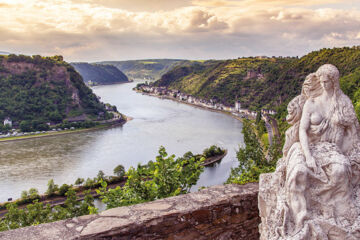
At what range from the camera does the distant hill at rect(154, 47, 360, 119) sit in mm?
37463

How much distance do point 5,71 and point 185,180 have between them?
63.1 metres

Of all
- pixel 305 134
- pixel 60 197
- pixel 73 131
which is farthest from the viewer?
pixel 73 131

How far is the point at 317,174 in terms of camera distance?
2.22 meters

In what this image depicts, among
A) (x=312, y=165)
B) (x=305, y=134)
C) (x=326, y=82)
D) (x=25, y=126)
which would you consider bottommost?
(x=25, y=126)

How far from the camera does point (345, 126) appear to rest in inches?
96.3

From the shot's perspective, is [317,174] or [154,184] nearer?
[317,174]

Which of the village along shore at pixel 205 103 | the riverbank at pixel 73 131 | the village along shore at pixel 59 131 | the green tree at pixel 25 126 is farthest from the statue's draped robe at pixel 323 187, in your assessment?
the green tree at pixel 25 126

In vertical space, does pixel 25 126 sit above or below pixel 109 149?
above

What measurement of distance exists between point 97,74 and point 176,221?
135 m

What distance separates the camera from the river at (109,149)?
25.1 m

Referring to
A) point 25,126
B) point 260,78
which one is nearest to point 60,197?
point 25,126

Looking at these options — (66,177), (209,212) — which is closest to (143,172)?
(209,212)

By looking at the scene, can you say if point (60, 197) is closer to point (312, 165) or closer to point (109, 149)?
point (109, 149)

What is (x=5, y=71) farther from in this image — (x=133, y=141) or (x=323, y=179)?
(x=323, y=179)
